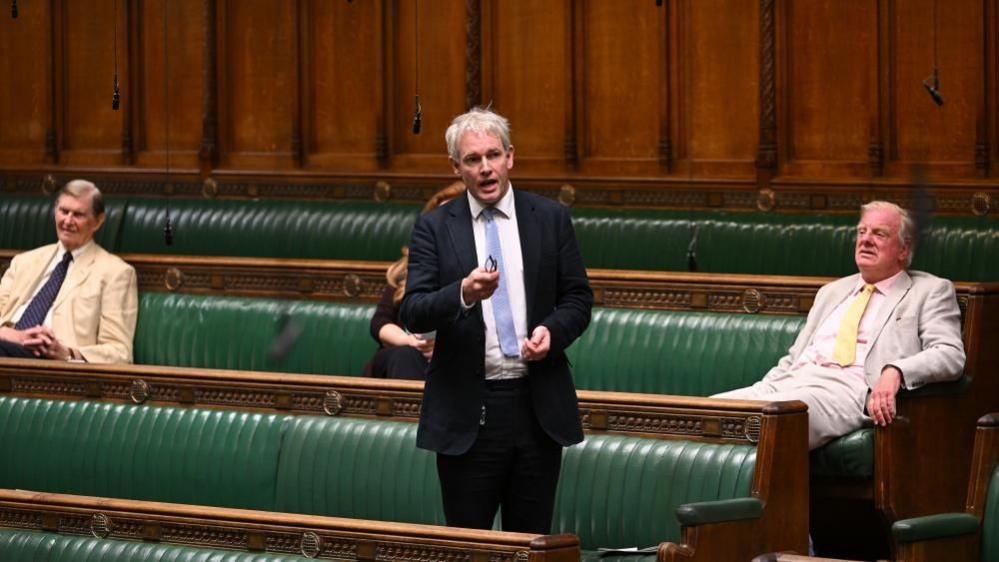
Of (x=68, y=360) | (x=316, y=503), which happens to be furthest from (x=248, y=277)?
(x=316, y=503)

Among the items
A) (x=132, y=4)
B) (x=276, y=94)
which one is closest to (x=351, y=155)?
(x=276, y=94)

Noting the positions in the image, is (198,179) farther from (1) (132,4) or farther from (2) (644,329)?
(2) (644,329)

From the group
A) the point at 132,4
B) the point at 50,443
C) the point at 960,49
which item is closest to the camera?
the point at 50,443

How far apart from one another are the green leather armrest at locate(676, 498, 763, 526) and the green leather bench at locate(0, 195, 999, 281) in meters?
2.16

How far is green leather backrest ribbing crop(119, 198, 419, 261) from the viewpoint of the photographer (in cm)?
668

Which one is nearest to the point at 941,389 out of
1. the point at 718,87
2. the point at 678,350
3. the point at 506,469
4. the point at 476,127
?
the point at 678,350

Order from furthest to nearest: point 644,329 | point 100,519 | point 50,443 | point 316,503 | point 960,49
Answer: point 960,49
point 644,329
point 50,443
point 316,503
point 100,519

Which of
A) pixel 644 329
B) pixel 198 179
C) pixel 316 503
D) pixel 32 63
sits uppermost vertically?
pixel 32 63

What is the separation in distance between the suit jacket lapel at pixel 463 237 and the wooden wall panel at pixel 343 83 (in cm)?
396

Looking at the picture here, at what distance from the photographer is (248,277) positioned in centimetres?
588

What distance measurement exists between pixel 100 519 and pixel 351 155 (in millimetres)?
3837

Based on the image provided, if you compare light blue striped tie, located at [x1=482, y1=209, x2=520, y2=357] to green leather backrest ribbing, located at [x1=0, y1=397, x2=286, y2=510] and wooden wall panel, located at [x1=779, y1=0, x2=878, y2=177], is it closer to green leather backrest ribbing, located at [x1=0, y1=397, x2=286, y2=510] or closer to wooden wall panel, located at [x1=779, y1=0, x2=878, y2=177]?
green leather backrest ribbing, located at [x1=0, y1=397, x2=286, y2=510]

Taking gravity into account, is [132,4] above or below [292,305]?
above

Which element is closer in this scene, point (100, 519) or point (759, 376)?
point (100, 519)
